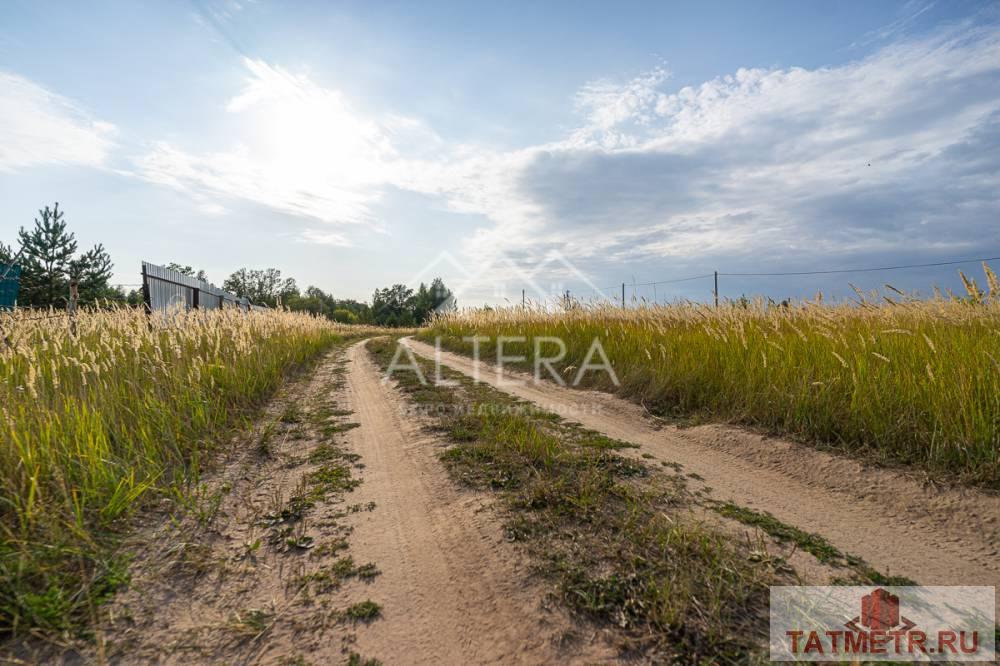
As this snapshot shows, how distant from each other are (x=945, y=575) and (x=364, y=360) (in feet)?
42.4

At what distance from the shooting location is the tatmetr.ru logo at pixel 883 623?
5.80ft

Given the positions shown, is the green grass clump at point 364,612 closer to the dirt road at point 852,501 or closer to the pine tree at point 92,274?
the dirt road at point 852,501

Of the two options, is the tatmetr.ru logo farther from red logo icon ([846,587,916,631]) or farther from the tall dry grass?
the tall dry grass

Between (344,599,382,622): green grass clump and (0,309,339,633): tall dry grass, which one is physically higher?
(0,309,339,633): tall dry grass

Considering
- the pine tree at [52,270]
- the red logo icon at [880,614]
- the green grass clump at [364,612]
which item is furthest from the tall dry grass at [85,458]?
the pine tree at [52,270]

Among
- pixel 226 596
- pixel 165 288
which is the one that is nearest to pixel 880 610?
pixel 226 596

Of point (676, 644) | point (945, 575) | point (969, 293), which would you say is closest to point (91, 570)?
point (676, 644)

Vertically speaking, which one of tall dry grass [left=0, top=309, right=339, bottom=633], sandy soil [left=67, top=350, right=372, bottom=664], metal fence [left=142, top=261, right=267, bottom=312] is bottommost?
sandy soil [left=67, top=350, right=372, bottom=664]

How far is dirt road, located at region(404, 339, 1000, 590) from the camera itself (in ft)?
8.30

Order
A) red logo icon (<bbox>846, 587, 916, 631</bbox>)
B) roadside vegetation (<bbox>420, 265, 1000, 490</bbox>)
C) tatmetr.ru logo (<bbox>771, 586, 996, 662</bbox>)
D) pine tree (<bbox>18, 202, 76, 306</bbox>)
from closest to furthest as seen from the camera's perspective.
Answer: tatmetr.ru logo (<bbox>771, 586, 996, 662</bbox>)
red logo icon (<bbox>846, 587, 916, 631</bbox>)
roadside vegetation (<bbox>420, 265, 1000, 490</bbox>)
pine tree (<bbox>18, 202, 76, 306</bbox>)

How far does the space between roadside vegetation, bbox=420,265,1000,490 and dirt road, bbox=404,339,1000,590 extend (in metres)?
0.31

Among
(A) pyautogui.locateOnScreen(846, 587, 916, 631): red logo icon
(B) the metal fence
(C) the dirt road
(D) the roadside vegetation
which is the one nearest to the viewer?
(A) pyautogui.locateOnScreen(846, 587, 916, 631): red logo icon

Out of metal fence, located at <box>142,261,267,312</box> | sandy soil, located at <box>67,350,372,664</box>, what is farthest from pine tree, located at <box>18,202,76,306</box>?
sandy soil, located at <box>67,350,372,664</box>

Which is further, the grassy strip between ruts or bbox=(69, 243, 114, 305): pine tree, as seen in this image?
bbox=(69, 243, 114, 305): pine tree
